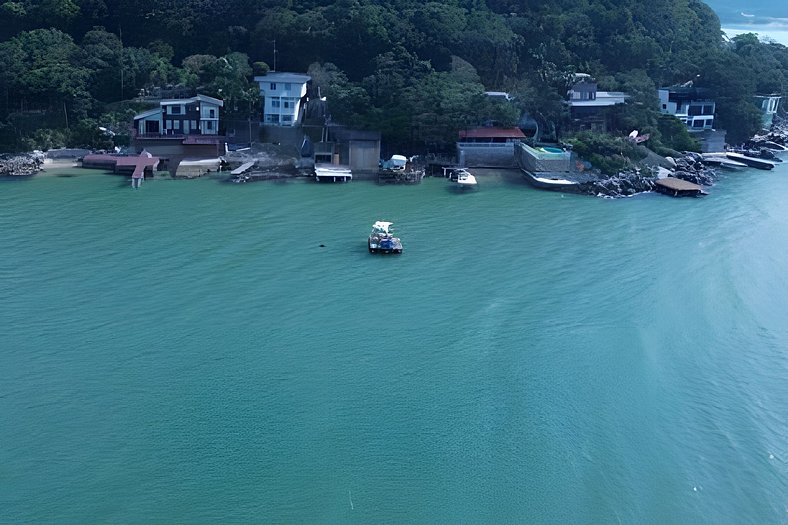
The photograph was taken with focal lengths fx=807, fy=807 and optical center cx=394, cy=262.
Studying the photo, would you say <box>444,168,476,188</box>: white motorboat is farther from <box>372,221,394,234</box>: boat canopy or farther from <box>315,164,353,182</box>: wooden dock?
<box>372,221,394,234</box>: boat canopy

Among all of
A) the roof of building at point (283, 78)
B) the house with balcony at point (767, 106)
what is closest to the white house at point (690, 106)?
the house with balcony at point (767, 106)


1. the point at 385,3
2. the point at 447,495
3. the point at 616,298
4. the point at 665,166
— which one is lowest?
the point at 447,495

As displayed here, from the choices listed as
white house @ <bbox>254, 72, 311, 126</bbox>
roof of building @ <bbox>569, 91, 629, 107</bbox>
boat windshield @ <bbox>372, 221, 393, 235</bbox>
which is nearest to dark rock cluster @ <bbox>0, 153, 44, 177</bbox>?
white house @ <bbox>254, 72, 311, 126</bbox>

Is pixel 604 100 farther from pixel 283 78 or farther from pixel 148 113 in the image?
pixel 148 113

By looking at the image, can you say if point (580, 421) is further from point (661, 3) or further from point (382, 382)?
point (661, 3)

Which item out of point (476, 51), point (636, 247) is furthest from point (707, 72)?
point (636, 247)

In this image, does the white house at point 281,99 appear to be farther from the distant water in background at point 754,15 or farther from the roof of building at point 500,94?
the distant water in background at point 754,15
